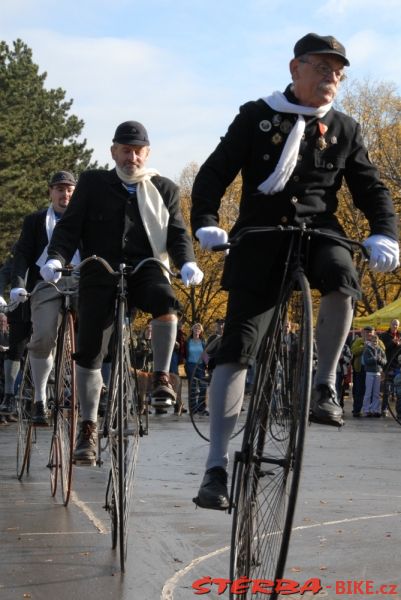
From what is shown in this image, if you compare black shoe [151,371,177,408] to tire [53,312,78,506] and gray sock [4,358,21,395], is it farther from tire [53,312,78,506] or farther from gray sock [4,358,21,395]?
gray sock [4,358,21,395]

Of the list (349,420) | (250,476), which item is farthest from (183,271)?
A: (349,420)

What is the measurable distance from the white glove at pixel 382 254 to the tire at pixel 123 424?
2.36 metres

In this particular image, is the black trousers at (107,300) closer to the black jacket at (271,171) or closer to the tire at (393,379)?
the black jacket at (271,171)

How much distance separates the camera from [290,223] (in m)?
5.86

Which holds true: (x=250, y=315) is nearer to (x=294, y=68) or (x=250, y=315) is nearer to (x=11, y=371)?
(x=294, y=68)

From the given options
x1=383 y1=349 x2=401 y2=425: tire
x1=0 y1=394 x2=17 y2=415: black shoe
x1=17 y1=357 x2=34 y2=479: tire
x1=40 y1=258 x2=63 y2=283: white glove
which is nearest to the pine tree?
x1=383 y1=349 x2=401 y2=425: tire

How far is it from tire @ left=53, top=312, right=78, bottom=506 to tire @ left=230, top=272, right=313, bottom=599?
3970mm

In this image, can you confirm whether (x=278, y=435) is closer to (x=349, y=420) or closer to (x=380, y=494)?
(x=380, y=494)

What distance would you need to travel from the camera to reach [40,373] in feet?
35.0

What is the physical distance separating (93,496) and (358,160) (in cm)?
499

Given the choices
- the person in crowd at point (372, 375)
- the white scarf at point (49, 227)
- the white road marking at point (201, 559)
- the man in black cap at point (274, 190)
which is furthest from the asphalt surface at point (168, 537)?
the person in crowd at point (372, 375)

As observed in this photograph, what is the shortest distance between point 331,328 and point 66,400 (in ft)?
15.8

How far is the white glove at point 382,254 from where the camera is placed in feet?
18.5

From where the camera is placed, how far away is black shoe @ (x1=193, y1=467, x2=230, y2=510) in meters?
5.75
